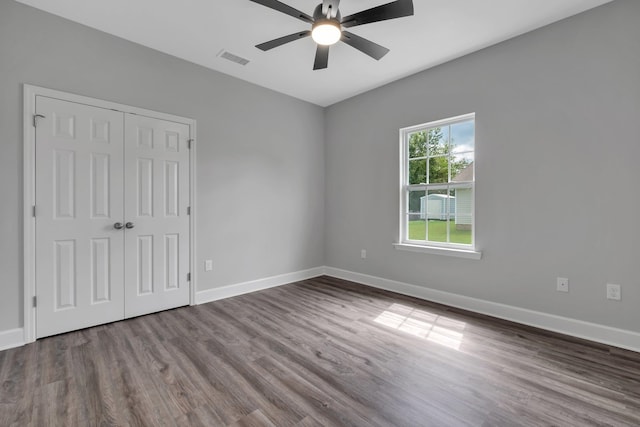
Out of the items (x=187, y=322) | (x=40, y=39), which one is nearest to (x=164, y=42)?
(x=40, y=39)

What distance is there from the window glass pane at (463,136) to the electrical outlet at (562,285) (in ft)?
5.16

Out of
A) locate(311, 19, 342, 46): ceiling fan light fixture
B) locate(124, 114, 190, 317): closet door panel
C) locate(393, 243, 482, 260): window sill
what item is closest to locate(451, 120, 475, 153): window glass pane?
locate(393, 243, 482, 260): window sill

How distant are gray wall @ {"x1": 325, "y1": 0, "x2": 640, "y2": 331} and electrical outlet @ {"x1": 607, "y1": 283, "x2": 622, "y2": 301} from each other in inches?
1.5

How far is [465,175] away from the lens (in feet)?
11.0

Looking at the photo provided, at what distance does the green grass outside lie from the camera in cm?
337

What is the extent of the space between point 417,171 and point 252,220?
2354mm

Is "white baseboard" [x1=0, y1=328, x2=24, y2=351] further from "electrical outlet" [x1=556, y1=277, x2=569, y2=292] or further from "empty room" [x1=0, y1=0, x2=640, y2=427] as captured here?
"electrical outlet" [x1=556, y1=277, x2=569, y2=292]

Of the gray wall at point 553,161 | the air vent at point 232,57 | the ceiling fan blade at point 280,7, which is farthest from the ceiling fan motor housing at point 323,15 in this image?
the gray wall at point 553,161

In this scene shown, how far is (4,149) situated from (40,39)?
103 centimetres

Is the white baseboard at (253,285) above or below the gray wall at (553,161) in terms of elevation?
below

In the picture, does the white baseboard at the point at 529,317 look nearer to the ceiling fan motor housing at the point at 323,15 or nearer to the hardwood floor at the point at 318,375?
the hardwood floor at the point at 318,375

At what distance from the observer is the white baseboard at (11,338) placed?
7.63ft

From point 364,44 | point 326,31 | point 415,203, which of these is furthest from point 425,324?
point 326,31

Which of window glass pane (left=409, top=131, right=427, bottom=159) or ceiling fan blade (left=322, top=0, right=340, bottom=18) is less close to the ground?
ceiling fan blade (left=322, top=0, right=340, bottom=18)
